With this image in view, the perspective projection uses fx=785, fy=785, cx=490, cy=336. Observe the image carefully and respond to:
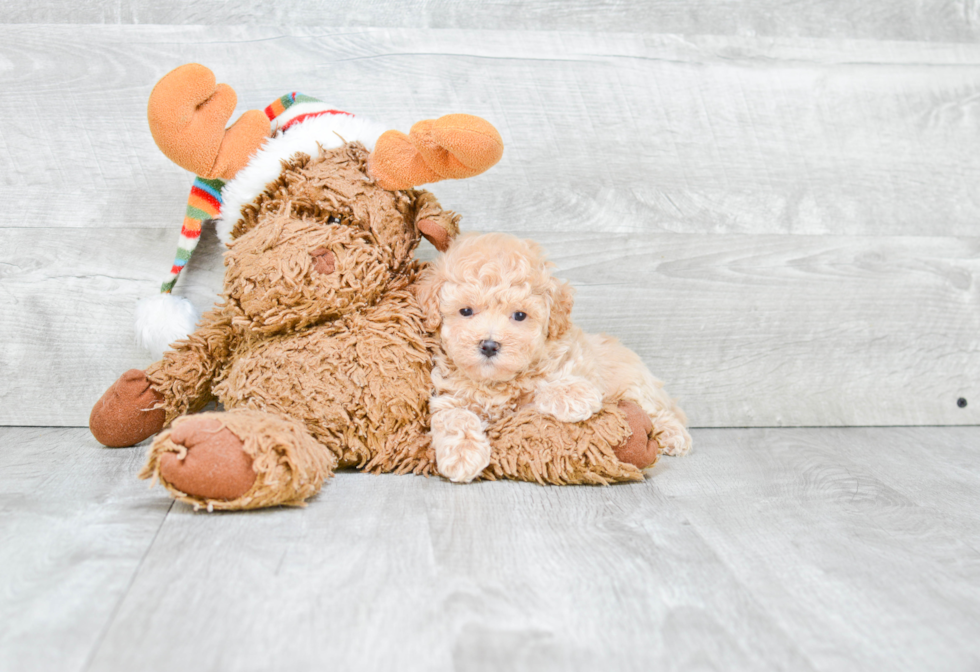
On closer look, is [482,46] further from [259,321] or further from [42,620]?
[42,620]

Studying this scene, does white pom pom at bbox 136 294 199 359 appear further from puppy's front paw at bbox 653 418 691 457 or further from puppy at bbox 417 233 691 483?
puppy's front paw at bbox 653 418 691 457

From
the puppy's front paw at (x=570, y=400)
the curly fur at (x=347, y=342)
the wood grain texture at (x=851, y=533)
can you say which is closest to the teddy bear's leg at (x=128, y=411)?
the curly fur at (x=347, y=342)

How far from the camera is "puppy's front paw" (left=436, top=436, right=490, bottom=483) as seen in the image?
3.14 ft

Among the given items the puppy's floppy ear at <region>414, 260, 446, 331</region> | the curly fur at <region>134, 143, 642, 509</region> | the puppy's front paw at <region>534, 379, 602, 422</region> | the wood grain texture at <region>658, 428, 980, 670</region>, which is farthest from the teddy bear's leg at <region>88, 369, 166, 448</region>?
the wood grain texture at <region>658, 428, 980, 670</region>

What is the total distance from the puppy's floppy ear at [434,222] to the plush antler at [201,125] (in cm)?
22

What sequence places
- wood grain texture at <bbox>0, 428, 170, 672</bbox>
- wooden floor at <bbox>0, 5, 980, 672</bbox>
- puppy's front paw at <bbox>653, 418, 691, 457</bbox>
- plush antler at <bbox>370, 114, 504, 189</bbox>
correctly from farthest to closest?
1. puppy's front paw at <bbox>653, 418, 691, 457</bbox>
2. plush antler at <bbox>370, 114, 504, 189</bbox>
3. wooden floor at <bbox>0, 5, 980, 672</bbox>
4. wood grain texture at <bbox>0, 428, 170, 672</bbox>

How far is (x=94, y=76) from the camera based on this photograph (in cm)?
121

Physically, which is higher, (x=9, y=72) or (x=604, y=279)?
(x=9, y=72)

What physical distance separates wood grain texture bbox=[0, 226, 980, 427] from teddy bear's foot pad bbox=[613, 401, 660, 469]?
12.8 inches

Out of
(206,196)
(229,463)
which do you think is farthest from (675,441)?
(206,196)

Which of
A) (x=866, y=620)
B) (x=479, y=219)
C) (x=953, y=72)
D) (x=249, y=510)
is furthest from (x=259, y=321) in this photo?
(x=953, y=72)

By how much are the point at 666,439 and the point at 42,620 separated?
2.73 ft

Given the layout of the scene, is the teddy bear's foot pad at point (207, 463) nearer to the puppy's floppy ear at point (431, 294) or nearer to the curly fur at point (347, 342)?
the curly fur at point (347, 342)

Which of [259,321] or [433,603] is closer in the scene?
[433,603]
